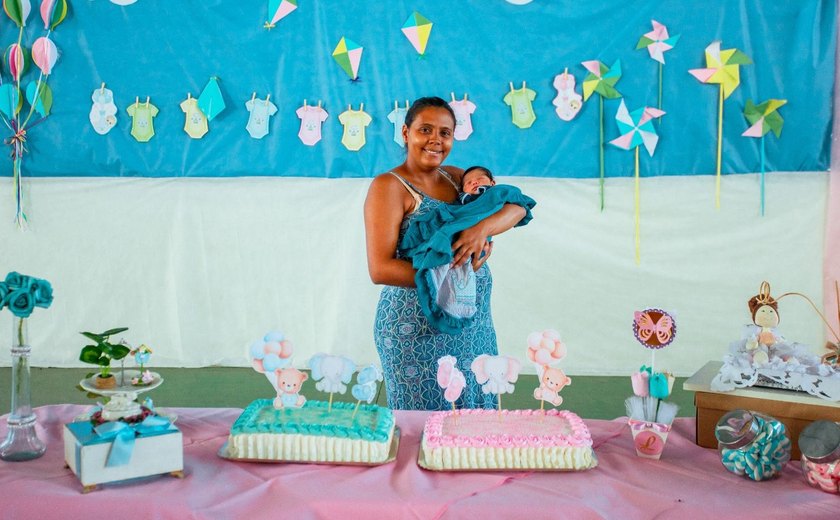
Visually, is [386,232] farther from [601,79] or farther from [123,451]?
[601,79]

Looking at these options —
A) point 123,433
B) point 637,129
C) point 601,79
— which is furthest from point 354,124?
point 123,433

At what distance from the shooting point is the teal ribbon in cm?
132

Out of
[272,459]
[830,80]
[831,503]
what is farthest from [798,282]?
[272,459]

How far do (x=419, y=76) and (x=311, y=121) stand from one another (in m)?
0.66

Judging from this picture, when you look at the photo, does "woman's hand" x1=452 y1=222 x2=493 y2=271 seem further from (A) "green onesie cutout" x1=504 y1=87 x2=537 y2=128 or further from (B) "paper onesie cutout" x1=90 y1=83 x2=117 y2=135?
(B) "paper onesie cutout" x1=90 y1=83 x2=117 y2=135

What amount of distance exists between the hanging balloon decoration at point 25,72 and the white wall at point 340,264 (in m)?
0.32

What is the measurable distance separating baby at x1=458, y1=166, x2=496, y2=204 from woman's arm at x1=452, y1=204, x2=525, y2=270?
126 millimetres

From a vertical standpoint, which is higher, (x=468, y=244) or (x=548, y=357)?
(x=468, y=244)

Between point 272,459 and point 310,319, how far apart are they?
2877mm

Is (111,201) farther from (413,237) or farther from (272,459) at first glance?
(272,459)

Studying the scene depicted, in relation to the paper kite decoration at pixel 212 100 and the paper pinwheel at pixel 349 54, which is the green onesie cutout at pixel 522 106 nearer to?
the paper pinwheel at pixel 349 54

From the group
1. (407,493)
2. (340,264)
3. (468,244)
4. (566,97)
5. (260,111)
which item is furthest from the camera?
(340,264)

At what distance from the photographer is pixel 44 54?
13.4ft

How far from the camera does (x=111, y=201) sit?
424 cm
